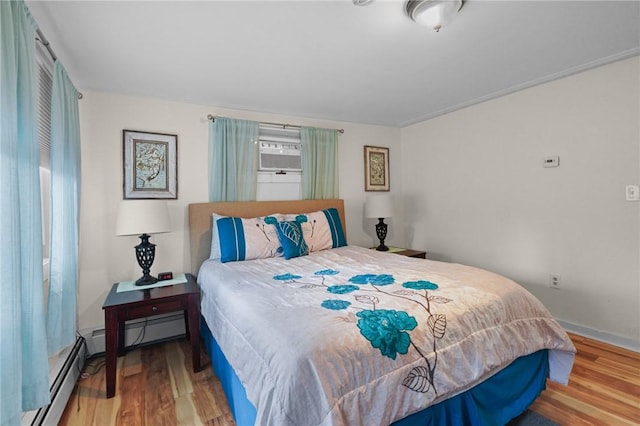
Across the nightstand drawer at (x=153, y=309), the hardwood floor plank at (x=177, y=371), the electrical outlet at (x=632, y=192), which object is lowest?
the hardwood floor plank at (x=177, y=371)

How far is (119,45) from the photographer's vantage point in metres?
1.91

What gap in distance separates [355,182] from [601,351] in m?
2.80

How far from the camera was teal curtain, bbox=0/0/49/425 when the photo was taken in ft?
3.43

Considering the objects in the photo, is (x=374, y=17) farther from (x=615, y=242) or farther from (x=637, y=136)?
(x=615, y=242)

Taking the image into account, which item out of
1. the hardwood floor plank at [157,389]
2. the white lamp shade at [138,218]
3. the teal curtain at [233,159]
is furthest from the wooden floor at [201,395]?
the teal curtain at [233,159]

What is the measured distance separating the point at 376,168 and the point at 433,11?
2.58m

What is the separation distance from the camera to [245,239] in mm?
2617

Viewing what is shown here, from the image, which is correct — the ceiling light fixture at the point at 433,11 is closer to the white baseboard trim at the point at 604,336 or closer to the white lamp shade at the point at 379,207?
the white lamp shade at the point at 379,207

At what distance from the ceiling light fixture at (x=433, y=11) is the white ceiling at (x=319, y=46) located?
70 mm

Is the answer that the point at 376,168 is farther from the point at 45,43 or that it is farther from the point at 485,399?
the point at 45,43

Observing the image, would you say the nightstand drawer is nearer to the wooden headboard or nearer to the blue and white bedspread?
the blue and white bedspread

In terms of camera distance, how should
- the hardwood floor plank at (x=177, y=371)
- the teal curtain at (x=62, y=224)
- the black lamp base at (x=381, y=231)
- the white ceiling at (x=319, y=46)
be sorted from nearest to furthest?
the white ceiling at (x=319, y=46) < the teal curtain at (x=62, y=224) < the hardwood floor plank at (x=177, y=371) < the black lamp base at (x=381, y=231)

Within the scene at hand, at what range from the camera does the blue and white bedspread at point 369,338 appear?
1.04m

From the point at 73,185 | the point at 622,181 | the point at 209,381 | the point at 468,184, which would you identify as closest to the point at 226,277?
the point at 209,381
